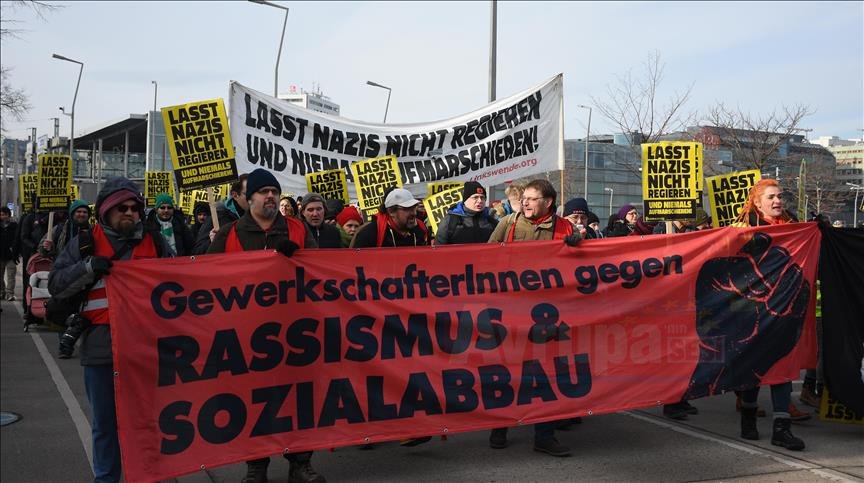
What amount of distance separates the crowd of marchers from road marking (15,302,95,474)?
963 mm

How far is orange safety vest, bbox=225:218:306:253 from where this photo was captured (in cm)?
533

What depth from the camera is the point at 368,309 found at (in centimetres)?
543

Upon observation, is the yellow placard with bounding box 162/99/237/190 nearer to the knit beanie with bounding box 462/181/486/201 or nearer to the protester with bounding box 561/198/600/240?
the knit beanie with bounding box 462/181/486/201

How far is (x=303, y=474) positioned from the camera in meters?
5.23

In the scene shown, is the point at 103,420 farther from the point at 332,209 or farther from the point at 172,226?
the point at 172,226

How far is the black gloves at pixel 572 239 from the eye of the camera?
5.93 meters

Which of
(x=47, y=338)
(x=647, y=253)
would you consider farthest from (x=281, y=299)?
(x=47, y=338)

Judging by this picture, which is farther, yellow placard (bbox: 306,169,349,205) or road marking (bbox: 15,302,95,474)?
yellow placard (bbox: 306,169,349,205)

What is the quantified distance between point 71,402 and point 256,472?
3.46 m

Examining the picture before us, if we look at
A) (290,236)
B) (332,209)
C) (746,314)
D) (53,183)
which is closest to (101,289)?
(290,236)

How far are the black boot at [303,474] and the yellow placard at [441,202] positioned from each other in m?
→ 5.73

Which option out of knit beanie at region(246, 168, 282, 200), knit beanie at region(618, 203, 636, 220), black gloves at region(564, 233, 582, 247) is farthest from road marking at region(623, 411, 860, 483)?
knit beanie at region(618, 203, 636, 220)

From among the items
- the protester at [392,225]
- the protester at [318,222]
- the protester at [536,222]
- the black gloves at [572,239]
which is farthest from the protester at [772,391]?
the protester at [318,222]

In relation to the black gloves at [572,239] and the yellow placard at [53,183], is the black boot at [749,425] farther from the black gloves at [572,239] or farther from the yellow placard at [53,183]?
the yellow placard at [53,183]
